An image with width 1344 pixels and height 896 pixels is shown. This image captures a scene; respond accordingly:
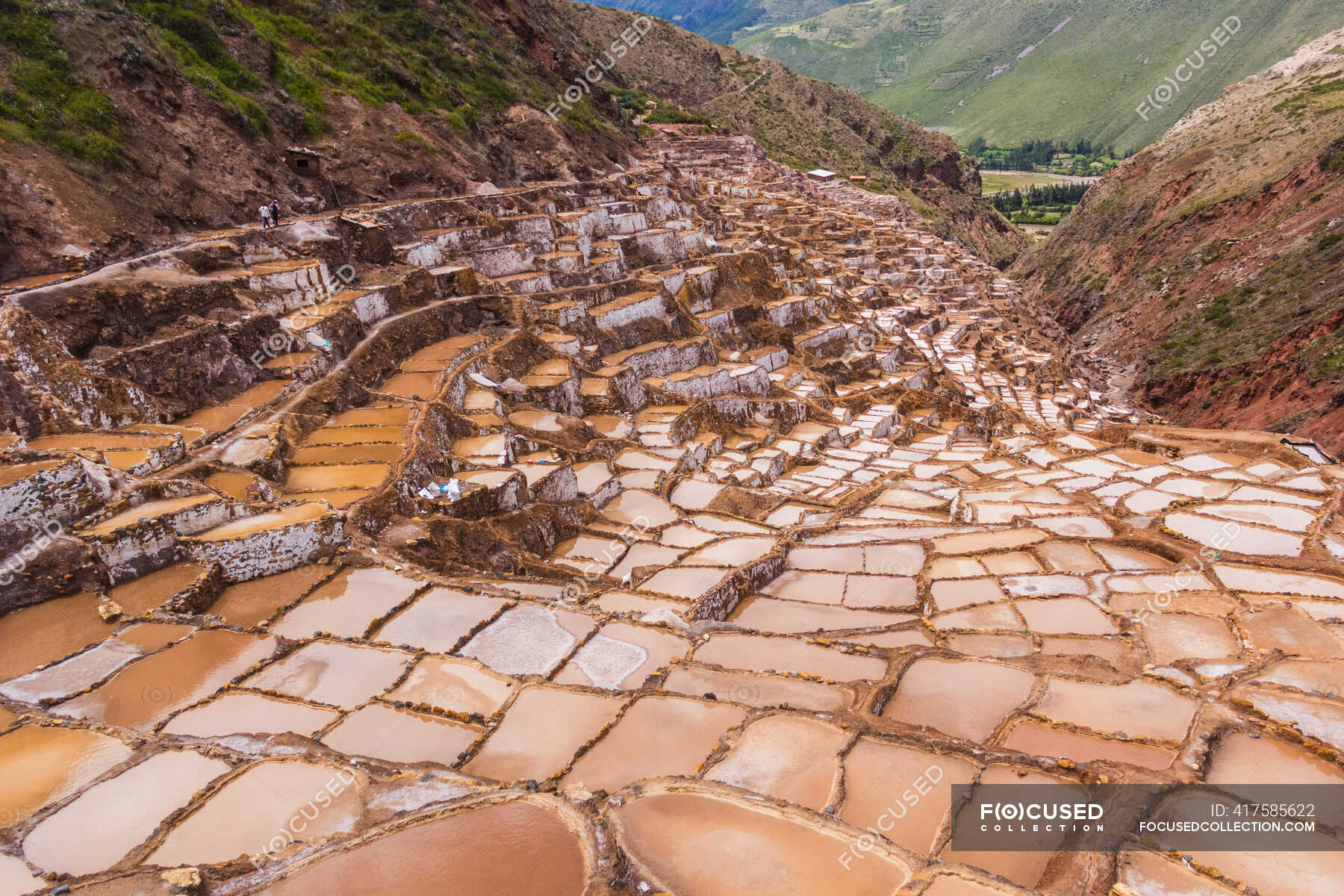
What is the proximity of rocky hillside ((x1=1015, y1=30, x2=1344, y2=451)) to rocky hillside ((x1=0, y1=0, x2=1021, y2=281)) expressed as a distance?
117ft

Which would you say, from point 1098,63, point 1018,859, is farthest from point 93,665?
point 1098,63

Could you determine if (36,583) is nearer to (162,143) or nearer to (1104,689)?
(1104,689)

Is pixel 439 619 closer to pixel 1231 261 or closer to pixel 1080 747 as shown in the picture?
pixel 1080 747

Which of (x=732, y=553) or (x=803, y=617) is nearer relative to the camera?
(x=803, y=617)

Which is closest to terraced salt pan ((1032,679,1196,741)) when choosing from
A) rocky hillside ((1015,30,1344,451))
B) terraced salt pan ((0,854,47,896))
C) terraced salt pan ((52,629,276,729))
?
terraced salt pan ((52,629,276,729))

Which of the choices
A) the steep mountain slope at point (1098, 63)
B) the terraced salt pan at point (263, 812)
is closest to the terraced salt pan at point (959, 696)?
the terraced salt pan at point (263, 812)

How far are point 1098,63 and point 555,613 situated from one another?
636 ft

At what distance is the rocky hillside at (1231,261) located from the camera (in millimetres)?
32781

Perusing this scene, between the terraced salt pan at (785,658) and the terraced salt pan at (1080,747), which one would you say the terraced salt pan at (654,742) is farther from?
the terraced salt pan at (1080,747)

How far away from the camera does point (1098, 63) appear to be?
154000 mm

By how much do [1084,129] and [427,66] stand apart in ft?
509

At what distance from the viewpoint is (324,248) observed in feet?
70.6

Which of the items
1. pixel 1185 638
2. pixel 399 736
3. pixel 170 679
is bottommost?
pixel 1185 638

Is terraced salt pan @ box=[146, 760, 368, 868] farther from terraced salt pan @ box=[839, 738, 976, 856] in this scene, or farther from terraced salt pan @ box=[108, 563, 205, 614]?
terraced salt pan @ box=[839, 738, 976, 856]
